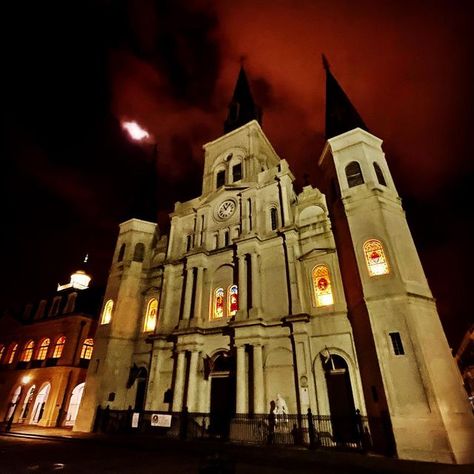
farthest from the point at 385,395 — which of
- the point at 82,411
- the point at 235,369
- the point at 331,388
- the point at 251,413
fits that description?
the point at 82,411

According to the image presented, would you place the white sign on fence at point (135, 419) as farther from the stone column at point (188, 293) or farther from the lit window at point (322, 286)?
the lit window at point (322, 286)

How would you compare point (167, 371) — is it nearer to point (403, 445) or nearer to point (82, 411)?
point (82, 411)

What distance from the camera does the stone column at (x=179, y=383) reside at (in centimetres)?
1730

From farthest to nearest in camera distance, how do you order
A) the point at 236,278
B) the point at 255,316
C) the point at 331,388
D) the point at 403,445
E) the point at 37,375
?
the point at 37,375, the point at 236,278, the point at 255,316, the point at 331,388, the point at 403,445

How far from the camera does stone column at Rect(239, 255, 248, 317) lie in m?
18.0

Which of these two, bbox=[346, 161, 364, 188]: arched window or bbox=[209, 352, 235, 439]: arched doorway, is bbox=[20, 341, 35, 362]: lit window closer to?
bbox=[209, 352, 235, 439]: arched doorway

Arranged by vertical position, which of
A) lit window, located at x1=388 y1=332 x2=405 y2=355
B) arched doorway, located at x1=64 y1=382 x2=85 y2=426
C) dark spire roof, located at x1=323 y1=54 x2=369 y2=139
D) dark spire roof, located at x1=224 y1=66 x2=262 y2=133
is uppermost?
dark spire roof, located at x1=224 y1=66 x2=262 y2=133

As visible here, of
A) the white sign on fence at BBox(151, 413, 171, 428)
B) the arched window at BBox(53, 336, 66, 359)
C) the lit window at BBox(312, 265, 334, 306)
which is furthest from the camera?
the arched window at BBox(53, 336, 66, 359)

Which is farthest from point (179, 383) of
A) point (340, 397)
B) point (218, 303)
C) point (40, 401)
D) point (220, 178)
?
point (40, 401)

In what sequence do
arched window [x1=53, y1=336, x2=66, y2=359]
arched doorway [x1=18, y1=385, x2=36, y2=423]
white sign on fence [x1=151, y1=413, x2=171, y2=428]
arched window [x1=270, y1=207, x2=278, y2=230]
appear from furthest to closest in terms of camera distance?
1. arched window [x1=53, y1=336, x2=66, y2=359]
2. arched doorway [x1=18, y1=385, x2=36, y2=423]
3. arched window [x1=270, y1=207, x2=278, y2=230]
4. white sign on fence [x1=151, y1=413, x2=171, y2=428]

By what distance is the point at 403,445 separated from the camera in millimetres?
10828

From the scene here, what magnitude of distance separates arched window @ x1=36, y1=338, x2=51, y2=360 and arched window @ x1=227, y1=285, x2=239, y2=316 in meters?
21.3

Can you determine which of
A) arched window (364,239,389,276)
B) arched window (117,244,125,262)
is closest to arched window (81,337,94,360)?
arched window (117,244,125,262)

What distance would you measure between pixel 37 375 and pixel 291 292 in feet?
85.1
